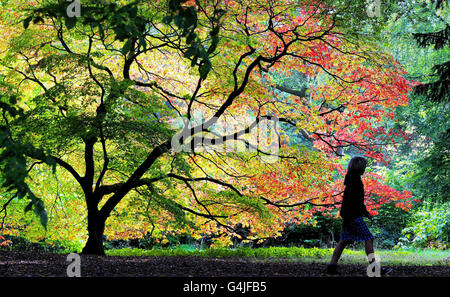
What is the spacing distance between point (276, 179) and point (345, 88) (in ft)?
7.51

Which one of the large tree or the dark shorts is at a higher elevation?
the large tree

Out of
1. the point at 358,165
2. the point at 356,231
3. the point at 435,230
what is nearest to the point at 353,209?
the point at 356,231

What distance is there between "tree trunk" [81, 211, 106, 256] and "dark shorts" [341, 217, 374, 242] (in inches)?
193

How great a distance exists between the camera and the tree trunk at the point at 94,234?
7.66 m

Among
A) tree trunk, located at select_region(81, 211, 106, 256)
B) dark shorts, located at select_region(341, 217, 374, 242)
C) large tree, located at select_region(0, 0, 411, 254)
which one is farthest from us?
tree trunk, located at select_region(81, 211, 106, 256)

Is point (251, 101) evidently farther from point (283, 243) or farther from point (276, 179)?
point (283, 243)

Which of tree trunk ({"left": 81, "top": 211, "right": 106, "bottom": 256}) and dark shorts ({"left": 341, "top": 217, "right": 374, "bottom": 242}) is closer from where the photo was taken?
dark shorts ({"left": 341, "top": 217, "right": 374, "bottom": 242})

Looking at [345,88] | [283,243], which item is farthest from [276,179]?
[283,243]

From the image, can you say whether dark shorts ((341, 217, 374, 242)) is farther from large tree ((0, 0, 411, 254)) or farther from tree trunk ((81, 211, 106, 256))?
tree trunk ((81, 211, 106, 256))

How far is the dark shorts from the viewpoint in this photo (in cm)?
416

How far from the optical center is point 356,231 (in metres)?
4.20

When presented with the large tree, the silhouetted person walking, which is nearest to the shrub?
the large tree

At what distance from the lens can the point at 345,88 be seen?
8320 millimetres

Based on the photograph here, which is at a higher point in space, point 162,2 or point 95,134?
point 162,2
